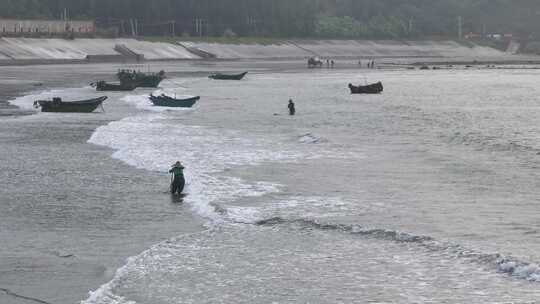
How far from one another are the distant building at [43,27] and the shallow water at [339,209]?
98563 mm

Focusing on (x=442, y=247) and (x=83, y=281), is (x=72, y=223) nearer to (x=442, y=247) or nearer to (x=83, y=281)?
(x=83, y=281)

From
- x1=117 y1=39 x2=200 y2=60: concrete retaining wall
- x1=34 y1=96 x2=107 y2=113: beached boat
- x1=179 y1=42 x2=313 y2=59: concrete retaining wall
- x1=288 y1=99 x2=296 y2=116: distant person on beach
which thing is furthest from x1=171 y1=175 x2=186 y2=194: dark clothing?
x1=179 y1=42 x2=313 y2=59: concrete retaining wall

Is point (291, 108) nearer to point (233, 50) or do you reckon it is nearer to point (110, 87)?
point (110, 87)

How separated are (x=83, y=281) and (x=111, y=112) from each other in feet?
151

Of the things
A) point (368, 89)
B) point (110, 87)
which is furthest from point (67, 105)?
point (368, 89)

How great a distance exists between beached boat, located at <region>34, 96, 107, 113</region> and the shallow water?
3.69 m

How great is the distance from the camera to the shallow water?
755 inches

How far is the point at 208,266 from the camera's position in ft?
68.0

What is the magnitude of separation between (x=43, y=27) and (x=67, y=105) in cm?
10611

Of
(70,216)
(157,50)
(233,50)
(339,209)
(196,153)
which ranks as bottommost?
(233,50)

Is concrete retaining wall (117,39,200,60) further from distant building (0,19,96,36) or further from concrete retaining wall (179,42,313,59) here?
distant building (0,19,96,36)

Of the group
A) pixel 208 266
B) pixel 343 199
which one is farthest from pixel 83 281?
pixel 343 199

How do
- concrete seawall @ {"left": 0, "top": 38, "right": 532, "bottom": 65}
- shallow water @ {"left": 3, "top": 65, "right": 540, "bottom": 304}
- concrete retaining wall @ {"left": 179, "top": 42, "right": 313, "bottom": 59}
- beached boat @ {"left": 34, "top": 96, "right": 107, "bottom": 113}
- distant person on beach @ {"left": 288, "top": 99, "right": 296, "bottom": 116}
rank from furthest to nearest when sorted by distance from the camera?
concrete retaining wall @ {"left": 179, "top": 42, "right": 313, "bottom": 59}, concrete seawall @ {"left": 0, "top": 38, "right": 532, "bottom": 65}, distant person on beach @ {"left": 288, "top": 99, "right": 296, "bottom": 116}, beached boat @ {"left": 34, "top": 96, "right": 107, "bottom": 113}, shallow water @ {"left": 3, "top": 65, "right": 540, "bottom": 304}

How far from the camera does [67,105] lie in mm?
61094
